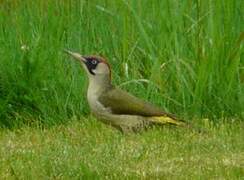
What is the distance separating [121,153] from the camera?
27.9 ft

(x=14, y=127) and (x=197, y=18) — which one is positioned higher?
(x=197, y=18)

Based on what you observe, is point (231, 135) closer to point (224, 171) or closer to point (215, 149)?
point (215, 149)

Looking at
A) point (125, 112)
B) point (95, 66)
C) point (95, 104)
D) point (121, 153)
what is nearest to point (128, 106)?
point (125, 112)

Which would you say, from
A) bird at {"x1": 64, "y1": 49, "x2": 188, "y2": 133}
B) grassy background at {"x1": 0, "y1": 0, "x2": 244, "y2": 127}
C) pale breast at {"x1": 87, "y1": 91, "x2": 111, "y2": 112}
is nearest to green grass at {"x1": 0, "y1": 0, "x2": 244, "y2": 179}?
grassy background at {"x1": 0, "y1": 0, "x2": 244, "y2": 127}

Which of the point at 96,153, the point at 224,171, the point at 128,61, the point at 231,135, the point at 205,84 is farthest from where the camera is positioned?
the point at 128,61

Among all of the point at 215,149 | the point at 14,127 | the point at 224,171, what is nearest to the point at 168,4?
the point at 14,127

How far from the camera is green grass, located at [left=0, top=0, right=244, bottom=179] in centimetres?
926

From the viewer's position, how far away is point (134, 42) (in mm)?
11398

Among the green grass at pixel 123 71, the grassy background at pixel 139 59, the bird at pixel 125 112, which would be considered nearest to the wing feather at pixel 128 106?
the bird at pixel 125 112

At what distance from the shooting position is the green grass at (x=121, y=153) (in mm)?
7926

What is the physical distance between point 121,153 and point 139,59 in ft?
9.66

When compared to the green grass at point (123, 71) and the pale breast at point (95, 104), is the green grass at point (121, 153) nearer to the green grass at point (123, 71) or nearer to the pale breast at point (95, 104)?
the green grass at point (123, 71)

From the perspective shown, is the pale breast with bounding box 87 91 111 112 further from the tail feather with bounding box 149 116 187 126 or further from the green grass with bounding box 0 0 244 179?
the tail feather with bounding box 149 116 187 126

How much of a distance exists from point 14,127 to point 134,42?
173 centimetres
